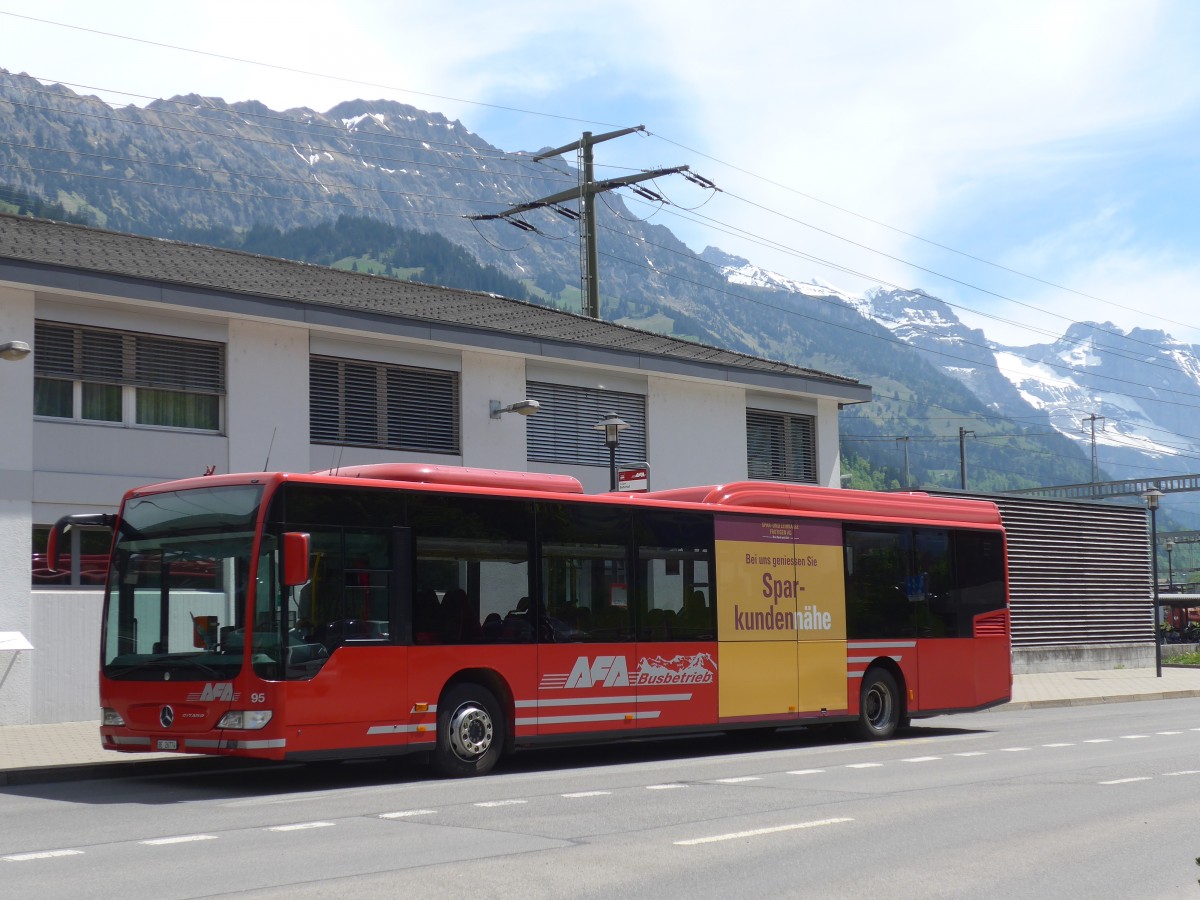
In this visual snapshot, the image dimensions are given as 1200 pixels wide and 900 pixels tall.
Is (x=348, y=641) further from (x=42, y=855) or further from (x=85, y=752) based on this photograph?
(x=42, y=855)

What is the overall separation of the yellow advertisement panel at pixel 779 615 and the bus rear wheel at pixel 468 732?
3324 millimetres

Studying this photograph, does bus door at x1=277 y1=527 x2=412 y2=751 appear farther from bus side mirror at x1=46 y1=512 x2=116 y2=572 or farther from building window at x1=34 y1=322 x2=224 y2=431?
building window at x1=34 y1=322 x2=224 y2=431

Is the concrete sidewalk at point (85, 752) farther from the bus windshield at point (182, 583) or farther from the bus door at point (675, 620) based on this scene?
the bus door at point (675, 620)

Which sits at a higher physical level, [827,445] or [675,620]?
[827,445]

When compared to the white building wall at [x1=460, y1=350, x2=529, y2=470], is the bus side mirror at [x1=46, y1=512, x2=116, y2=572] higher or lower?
lower

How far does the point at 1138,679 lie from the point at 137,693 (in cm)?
2557

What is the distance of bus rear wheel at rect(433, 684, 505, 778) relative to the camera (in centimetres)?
1432

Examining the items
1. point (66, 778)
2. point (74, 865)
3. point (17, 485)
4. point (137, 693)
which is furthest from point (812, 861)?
point (17, 485)

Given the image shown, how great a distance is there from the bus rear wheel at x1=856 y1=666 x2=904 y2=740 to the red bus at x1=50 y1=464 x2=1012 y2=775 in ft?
0.11

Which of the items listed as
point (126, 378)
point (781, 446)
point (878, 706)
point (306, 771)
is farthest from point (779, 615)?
point (781, 446)

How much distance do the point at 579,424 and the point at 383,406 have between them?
480cm

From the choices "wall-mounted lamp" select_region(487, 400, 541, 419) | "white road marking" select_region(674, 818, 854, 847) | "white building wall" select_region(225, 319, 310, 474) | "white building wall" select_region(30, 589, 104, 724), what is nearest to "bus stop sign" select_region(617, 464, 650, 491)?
"wall-mounted lamp" select_region(487, 400, 541, 419)

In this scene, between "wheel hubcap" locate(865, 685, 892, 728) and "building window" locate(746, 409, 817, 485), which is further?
"building window" locate(746, 409, 817, 485)

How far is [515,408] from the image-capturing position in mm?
25188
